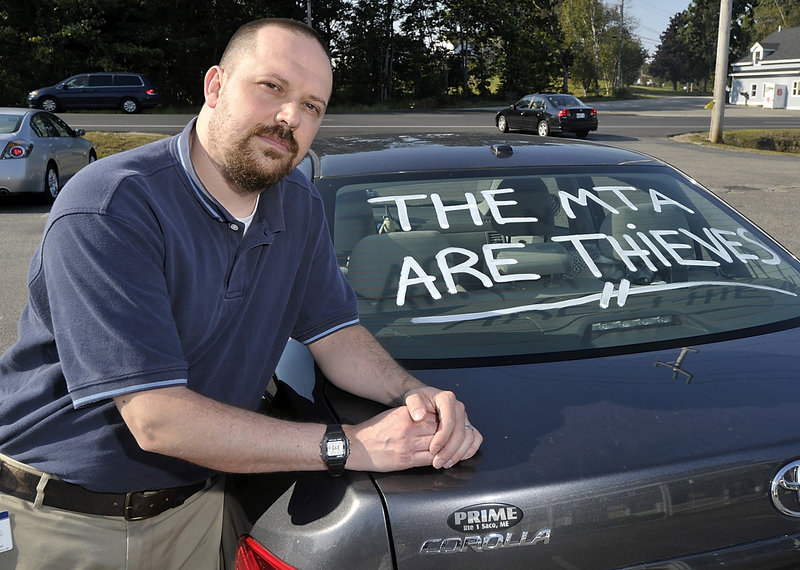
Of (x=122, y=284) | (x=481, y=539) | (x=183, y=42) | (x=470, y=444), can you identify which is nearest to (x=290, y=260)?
(x=122, y=284)

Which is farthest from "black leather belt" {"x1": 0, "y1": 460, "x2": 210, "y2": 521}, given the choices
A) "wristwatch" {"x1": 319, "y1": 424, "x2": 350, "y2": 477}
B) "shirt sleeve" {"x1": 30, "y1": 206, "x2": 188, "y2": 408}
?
"wristwatch" {"x1": 319, "y1": 424, "x2": 350, "y2": 477}

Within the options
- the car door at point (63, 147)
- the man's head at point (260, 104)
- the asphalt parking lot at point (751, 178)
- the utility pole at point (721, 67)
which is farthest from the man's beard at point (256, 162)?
the utility pole at point (721, 67)

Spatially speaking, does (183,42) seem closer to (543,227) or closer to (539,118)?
(539,118)

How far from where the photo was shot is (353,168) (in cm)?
265

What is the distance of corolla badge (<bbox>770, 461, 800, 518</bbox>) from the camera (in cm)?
147

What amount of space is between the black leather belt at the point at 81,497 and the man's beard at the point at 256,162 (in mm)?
694

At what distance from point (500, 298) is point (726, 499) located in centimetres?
99

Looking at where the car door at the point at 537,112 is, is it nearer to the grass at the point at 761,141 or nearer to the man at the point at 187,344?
the grass at the point at 761,141

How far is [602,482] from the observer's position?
1.41m

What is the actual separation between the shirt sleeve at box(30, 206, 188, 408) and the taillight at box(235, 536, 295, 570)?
336mm

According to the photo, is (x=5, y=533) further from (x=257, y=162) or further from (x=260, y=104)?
(x=260, y=104)

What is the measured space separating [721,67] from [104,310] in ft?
74.1

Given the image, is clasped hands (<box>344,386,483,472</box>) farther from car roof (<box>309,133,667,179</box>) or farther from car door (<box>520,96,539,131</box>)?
car door (<box>520,96,539,131</box>)

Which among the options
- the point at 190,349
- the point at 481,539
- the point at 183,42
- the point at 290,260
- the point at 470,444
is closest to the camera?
the point at 481,539
